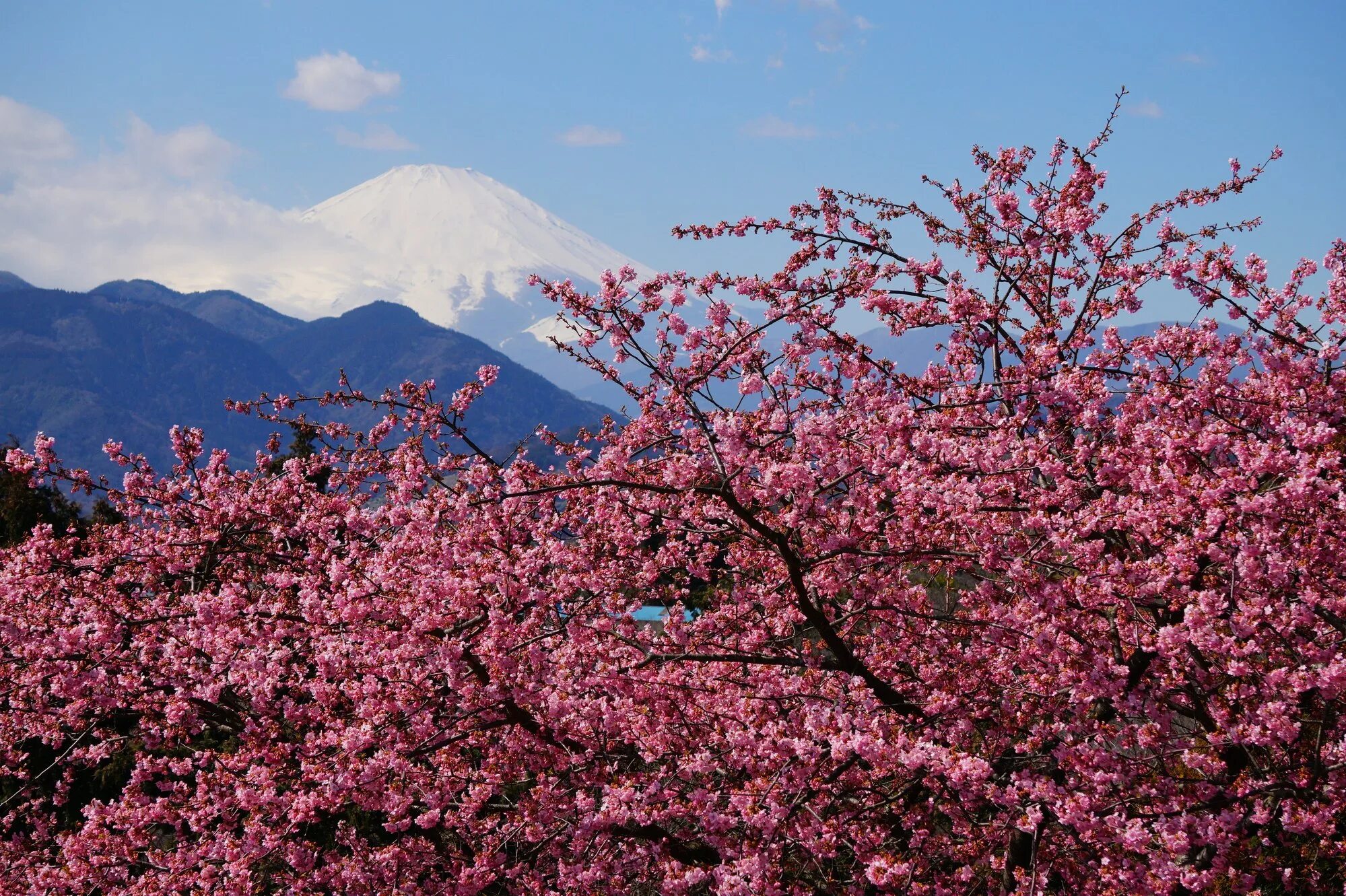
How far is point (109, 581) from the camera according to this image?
8734 millimetres

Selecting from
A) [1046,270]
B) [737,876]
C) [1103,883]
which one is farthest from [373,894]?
[1046,270]

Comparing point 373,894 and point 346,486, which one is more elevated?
point 346,486

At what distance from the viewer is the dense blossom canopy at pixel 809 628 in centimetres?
539

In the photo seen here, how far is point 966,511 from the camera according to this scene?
18.6 feet

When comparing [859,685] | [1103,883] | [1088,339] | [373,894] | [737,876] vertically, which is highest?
[1088,339]

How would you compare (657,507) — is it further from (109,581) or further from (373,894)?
(109,581)

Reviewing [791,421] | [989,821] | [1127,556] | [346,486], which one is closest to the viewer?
[1127,556]

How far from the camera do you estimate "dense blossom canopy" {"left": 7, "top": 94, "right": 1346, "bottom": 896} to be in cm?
539

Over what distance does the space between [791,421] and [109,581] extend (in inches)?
243

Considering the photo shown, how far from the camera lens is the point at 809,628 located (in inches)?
295

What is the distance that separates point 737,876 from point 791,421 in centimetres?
333

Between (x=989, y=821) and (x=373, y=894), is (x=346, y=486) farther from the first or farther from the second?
(x=989, y=821)

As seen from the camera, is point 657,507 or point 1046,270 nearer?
point 657,507

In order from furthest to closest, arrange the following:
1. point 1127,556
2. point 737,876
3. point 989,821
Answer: point 989,821, point 1127,556, point 737,876
